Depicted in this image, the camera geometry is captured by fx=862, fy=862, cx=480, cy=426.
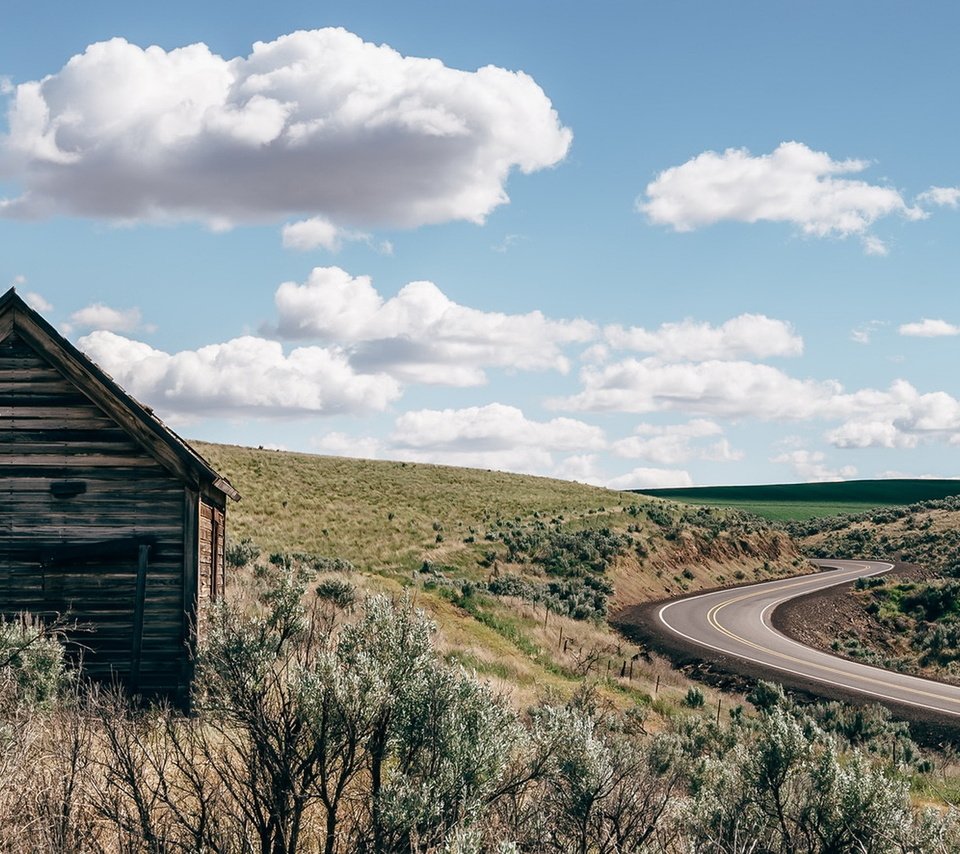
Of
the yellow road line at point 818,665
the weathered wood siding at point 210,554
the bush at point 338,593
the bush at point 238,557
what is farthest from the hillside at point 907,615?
the weathered wood siding at point 210,554

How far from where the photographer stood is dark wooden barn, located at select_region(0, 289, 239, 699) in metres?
14.6

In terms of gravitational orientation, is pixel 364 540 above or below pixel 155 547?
below

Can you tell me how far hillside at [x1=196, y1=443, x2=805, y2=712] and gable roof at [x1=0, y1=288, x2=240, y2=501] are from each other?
9344mm

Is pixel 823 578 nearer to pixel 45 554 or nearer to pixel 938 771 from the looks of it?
pixel 938 771

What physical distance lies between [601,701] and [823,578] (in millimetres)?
44403

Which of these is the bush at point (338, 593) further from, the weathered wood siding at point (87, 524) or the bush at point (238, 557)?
the weathered wood siding at point (87, 524)

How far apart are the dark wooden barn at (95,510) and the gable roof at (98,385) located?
0.02m

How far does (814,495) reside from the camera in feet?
465

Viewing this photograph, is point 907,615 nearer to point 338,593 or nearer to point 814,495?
point 338,593

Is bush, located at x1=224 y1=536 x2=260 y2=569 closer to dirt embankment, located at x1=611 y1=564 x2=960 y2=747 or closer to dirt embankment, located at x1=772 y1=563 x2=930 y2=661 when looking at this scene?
dirt embankment, located at x1=611 y1=564 x2=960 y2=747

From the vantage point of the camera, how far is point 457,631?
27062 mm

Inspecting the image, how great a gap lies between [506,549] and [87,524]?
41.6 m

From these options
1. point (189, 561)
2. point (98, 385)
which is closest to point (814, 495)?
point (189, 561)

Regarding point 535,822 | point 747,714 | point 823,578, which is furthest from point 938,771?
point 823,578
